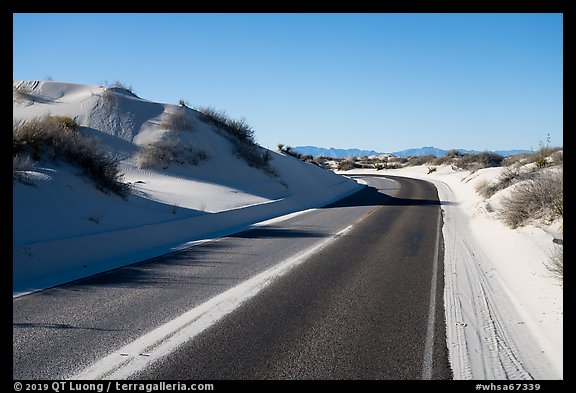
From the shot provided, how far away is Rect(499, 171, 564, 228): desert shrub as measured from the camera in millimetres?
13608

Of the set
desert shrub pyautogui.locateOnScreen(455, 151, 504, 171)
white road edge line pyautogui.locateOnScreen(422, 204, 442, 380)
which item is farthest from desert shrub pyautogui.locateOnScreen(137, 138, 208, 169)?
desert shrub pyautogui.locateOnScreen(455, 151, 504, 171)

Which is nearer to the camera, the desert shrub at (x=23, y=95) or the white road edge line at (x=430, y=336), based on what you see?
the white road edge line at (x=430, y=336)

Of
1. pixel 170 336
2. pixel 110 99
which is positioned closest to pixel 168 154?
pixel 110 99

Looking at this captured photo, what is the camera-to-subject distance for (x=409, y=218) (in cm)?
2083

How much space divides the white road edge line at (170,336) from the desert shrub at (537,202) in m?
8.45

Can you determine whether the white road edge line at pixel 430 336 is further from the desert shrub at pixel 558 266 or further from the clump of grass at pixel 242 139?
the clump of grass at pixel 242 139

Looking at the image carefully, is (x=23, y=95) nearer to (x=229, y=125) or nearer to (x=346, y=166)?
(x=229, y=125)

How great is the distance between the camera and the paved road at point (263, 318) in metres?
5.35

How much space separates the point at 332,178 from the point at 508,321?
43191 millimetres

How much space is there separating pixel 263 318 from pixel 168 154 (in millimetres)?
28316

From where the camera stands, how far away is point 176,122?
38406mm

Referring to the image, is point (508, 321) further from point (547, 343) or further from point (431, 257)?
point (431, 257)

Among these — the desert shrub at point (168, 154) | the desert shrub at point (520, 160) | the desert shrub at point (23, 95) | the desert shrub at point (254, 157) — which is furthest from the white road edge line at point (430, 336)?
the desert shrub at point (23, 95)

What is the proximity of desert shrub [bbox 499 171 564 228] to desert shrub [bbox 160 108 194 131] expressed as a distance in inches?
1072
